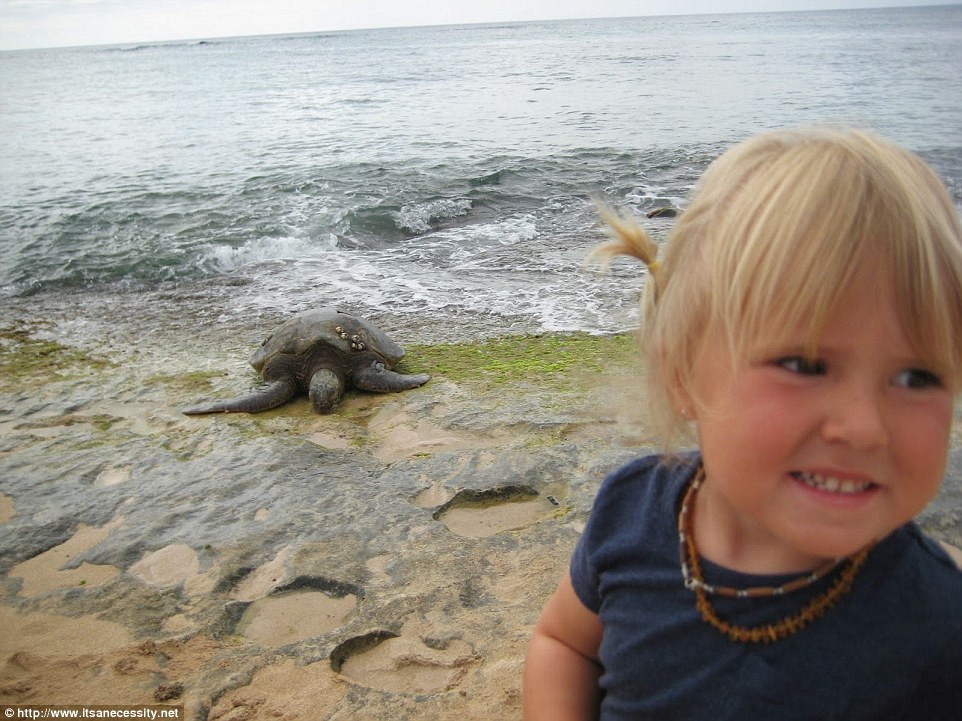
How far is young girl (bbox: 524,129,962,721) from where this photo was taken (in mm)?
1055

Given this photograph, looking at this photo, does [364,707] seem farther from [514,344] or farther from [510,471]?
[514,344]

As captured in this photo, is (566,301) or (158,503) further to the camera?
(566,301)

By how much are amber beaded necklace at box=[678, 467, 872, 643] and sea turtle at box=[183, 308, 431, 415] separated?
426 cm

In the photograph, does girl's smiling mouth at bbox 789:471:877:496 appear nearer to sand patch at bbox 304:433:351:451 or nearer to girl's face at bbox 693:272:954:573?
girl's face at bbox 693:272:954:573

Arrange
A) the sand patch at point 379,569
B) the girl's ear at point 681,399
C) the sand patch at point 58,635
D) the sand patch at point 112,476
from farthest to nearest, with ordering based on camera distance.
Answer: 1. the sand patch at point 112,476
2. the sand patch at point 379,569
3. the sand patch at point 58,635
4. the girl's ear at point 681,399

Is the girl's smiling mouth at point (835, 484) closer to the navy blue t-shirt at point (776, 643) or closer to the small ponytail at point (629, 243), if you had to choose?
the navy blue t-shirt at point (776, 643)

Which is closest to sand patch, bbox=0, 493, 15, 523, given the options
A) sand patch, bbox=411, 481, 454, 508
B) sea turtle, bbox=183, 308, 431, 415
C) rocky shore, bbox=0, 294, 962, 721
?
rocky shore, bbox=0, 294, 962, 721

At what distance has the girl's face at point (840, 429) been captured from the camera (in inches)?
41.4

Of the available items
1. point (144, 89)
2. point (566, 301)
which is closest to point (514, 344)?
point (566, 301)

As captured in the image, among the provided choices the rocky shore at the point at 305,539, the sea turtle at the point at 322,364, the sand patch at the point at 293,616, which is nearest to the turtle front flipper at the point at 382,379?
the sea turtle at the point at 322,364

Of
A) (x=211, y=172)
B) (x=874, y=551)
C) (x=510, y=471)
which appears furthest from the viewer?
(x=211, y=172)

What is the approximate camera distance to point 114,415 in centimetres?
520

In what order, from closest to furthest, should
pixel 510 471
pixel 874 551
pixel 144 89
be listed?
1. pixel 874 551
2. pixel 510 471
3. pixel 144 89

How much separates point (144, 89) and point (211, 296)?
42.4 meters
